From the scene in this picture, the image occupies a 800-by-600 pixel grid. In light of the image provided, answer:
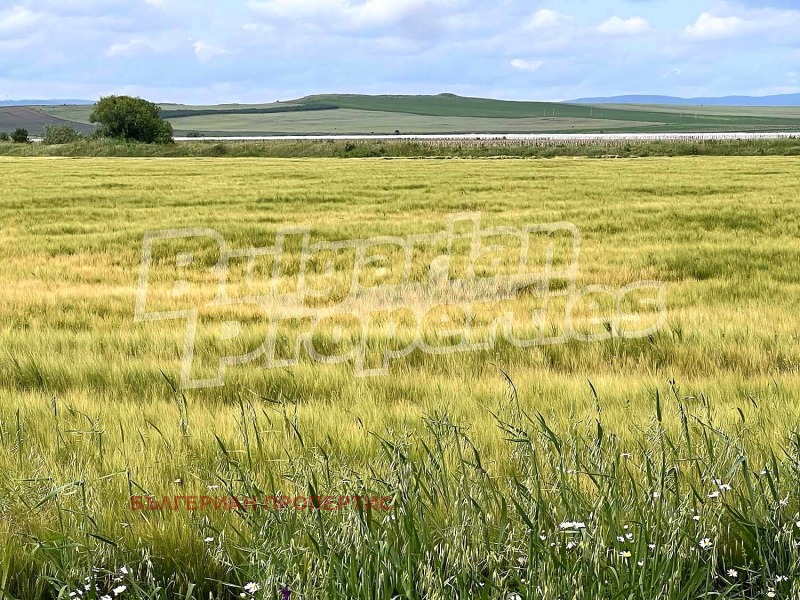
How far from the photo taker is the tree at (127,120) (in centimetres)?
9538

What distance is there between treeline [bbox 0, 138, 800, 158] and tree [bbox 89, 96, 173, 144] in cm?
1235

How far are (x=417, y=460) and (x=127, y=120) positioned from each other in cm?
10034

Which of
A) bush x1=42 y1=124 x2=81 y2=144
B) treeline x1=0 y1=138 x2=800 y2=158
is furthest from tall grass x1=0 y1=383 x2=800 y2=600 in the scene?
bush x1=42 y1=124 x2=81 y2=144

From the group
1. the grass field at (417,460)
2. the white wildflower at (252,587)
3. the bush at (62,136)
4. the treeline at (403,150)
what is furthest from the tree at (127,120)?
the white wildflower at (252,587)

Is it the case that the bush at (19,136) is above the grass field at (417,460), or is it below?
above

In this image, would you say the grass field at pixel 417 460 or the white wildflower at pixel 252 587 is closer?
the white wildflower at pixel 252 587

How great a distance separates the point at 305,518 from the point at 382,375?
2535 mm

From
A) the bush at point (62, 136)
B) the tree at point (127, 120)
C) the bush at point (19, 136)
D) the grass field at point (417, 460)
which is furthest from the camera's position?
the bush at point (19, 136)

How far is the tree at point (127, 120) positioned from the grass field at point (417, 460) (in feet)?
305

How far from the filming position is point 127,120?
95.0 meters

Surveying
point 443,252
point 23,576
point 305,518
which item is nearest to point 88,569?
point 23,576

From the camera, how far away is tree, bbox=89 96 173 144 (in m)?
95.4

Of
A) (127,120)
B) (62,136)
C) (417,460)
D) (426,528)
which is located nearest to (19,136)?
(62,136)

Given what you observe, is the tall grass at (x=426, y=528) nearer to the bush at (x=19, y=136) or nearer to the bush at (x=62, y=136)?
the bush at (x=62, y=136)
